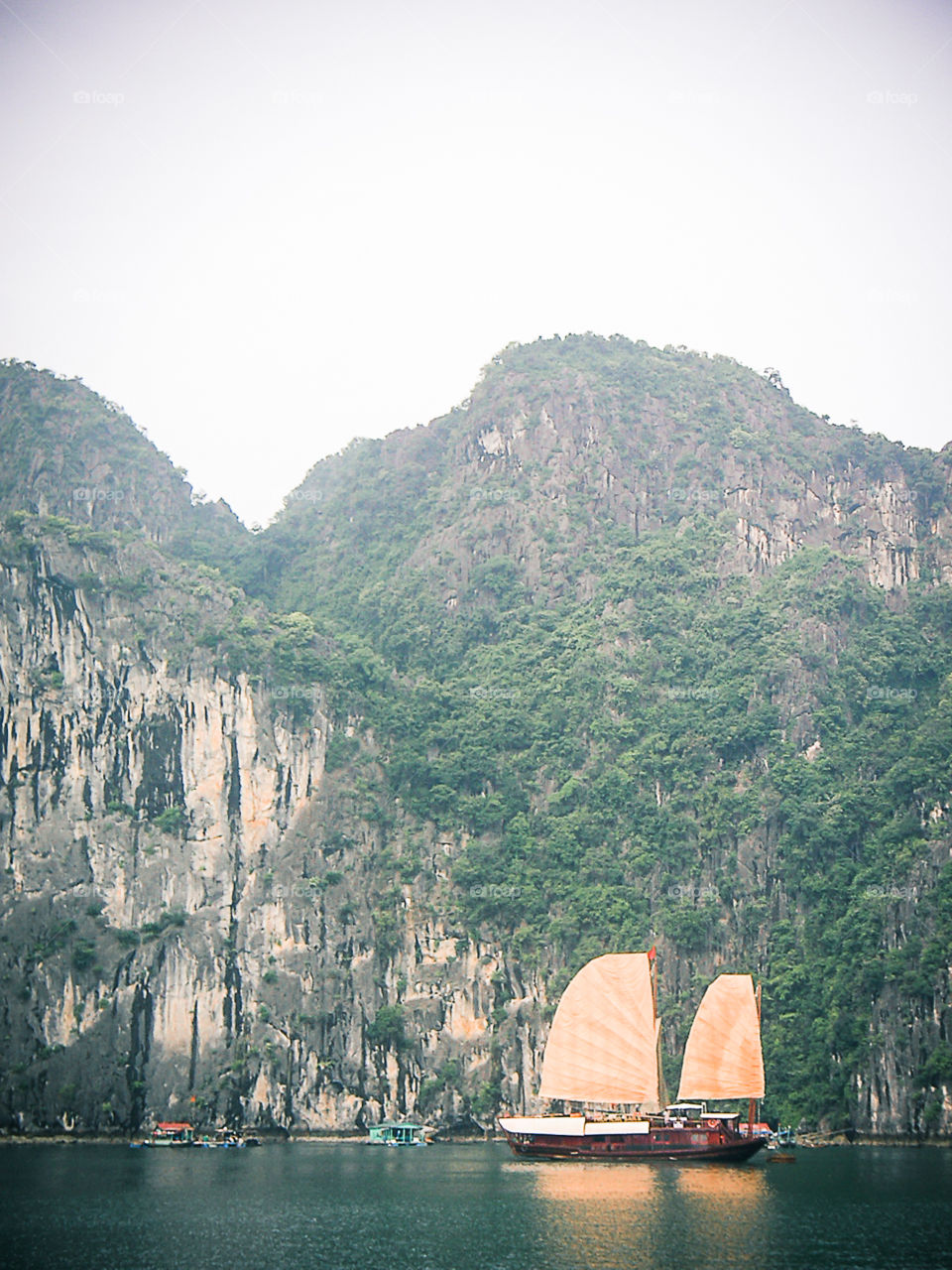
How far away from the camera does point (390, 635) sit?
303 feet

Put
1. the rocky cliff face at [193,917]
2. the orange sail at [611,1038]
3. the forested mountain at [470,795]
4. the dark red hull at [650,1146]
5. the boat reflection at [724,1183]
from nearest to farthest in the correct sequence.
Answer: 1. the boat reflection at [724,1183]
2. the dark red hull at [650,1146]
3. the orange sail at [611,1038]
4. the rocky cliff face at [193,917]
5. the forested mountain at [470,795]

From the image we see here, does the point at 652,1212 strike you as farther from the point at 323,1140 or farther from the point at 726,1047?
the point at 323,1140

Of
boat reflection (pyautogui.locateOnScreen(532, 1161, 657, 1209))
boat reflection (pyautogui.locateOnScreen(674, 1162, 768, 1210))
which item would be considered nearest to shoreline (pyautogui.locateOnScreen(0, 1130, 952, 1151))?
boat reflection (pyautogui.locateOnScreen(674, 1162, 768, 1210))

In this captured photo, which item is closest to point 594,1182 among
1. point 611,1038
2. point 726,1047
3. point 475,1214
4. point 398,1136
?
point 611,1038

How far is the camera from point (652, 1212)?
1526 inches

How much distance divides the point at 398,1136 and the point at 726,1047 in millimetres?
18665

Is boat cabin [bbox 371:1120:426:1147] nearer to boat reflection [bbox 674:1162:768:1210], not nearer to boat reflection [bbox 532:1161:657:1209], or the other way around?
boat reflection [bbox 532:1161:657:1209]

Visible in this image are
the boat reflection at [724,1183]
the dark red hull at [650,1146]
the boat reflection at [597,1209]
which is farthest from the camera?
the dark red hull at [650,1146]

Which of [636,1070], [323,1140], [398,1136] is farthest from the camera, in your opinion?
[323,1140]

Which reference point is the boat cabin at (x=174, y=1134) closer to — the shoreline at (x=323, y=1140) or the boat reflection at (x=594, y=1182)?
the shoreline at (x=323, y=1140)

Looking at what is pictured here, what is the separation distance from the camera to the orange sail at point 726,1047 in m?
55.9

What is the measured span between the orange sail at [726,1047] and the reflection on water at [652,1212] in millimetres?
3540

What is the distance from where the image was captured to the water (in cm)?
3167

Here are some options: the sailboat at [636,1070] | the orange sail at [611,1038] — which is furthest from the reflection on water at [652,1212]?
the orange sail at [611,1038]
